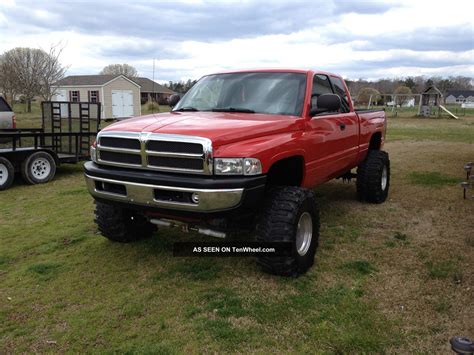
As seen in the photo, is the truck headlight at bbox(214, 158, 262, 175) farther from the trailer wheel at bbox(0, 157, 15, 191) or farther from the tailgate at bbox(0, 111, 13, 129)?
the tailgate at bbox(0, 111, 13, 129)

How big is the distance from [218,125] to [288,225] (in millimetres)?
1120

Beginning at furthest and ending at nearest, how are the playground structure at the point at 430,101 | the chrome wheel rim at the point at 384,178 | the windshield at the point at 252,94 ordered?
the playground structure at the point at 430,101 < the chrome wheel rim at the point at 384,178 < the windshield at the point at 252,94

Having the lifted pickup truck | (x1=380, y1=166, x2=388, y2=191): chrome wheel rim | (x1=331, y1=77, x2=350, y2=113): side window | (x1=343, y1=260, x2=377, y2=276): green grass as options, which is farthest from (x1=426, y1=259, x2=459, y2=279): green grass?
(x1=380, y1=166, x2=388, y2=191): chrome wheel rim

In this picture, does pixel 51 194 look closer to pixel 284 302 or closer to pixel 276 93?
pixel 276 93

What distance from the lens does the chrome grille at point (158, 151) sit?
3.70 metres

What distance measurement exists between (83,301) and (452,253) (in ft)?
13.0

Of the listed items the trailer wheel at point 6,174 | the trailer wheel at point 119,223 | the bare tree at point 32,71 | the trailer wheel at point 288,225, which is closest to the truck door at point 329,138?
the trailer wheel at point 288,225

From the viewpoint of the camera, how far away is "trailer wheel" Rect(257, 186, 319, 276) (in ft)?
13.3

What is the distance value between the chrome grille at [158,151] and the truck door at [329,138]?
1429mm

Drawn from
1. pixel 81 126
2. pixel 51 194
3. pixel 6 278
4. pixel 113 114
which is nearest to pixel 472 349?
pixel 6 278

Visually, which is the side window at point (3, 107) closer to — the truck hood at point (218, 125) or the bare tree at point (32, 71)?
the truck hood at point (218, 125)

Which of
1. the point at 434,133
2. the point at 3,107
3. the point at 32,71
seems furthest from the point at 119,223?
the point at 32,71

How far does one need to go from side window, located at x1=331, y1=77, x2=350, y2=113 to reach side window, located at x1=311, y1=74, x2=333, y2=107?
1.07ft

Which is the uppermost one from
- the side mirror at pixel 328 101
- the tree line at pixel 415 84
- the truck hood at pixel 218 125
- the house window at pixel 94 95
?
the tree line at pixel 415 84
